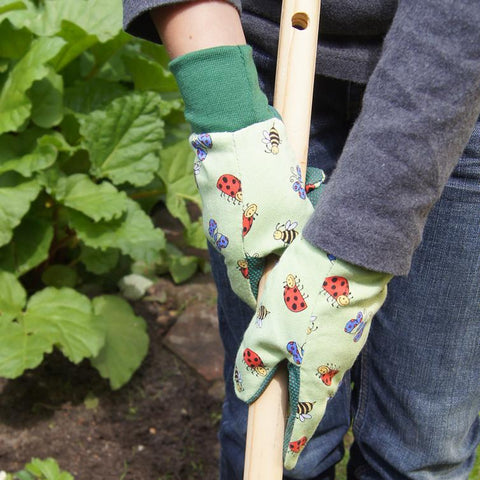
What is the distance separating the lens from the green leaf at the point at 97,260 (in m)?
2.40

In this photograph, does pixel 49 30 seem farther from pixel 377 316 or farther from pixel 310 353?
pixel 310 353

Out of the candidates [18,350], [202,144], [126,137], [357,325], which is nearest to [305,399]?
[357,325]

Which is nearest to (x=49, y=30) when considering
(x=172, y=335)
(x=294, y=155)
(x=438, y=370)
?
(x=172, y=335)

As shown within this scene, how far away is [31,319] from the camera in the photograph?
209cm

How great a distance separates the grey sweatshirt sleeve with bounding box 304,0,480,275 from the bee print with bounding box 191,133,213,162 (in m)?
0.18

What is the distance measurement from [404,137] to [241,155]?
22 centimetres

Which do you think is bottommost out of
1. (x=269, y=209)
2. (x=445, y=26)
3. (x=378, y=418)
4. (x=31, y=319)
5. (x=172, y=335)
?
(x=172, y=335)

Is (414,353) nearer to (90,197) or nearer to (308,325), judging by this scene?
(308,325)

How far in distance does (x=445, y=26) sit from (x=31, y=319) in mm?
1553

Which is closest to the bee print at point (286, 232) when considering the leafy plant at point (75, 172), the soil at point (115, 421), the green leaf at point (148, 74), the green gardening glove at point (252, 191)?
the green gardening glove at point (252, 191)

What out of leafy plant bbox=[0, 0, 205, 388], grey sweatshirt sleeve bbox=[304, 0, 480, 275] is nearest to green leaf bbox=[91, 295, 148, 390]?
leafy plant bbox=[0, 0, 205, 388]

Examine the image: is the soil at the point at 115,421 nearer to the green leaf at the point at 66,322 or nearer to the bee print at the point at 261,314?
the green leaf at the point at 66,322

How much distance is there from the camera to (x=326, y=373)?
1.01 m

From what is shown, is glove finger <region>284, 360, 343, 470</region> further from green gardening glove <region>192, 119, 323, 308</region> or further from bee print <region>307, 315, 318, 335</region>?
green gardening glove <region>192, 119, 323, 308</region>
